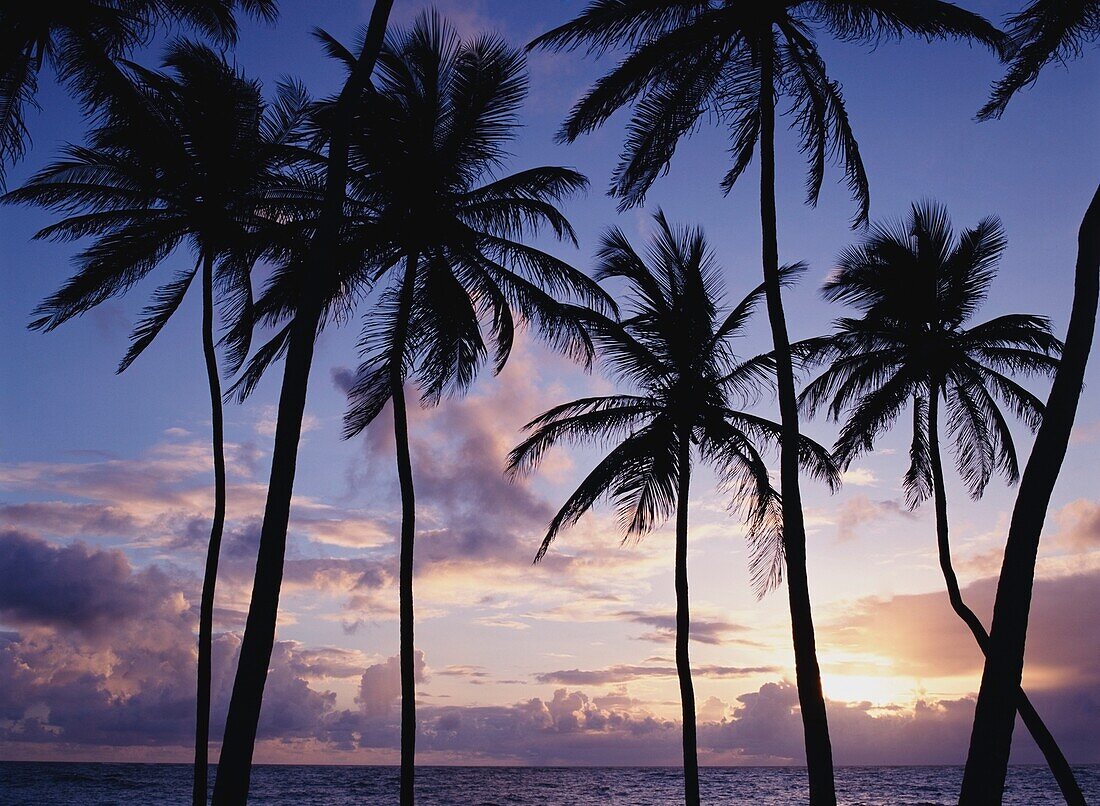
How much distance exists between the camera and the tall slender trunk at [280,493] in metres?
7.78

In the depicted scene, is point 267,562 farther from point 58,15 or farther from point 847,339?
point 847,339

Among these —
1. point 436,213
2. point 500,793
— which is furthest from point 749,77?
point 500,793

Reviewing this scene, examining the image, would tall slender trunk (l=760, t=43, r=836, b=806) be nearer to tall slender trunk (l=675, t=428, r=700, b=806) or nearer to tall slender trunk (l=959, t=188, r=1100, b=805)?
tall slender trunk (l=959, t=188, r=1100, b=805)

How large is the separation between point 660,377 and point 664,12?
25.3 ft

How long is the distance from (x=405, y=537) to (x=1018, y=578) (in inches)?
419

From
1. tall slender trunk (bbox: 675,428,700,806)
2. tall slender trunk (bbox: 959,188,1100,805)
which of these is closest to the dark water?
tall slender trunk (bbox: 675,428,700,806)

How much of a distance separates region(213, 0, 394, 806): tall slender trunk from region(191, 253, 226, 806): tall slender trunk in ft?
26.8

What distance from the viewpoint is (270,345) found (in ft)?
55.9

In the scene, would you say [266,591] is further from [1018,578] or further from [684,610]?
[684,610]

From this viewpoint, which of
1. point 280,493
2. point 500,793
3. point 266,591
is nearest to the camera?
point 266,591

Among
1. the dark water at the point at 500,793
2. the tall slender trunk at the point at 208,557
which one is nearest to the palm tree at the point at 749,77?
the tall slender trunk at the point at 208,557

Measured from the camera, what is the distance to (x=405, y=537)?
16062 millimetres

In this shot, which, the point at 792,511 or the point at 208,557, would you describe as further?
the point at 208,557

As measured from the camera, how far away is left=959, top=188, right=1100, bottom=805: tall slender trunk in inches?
293
